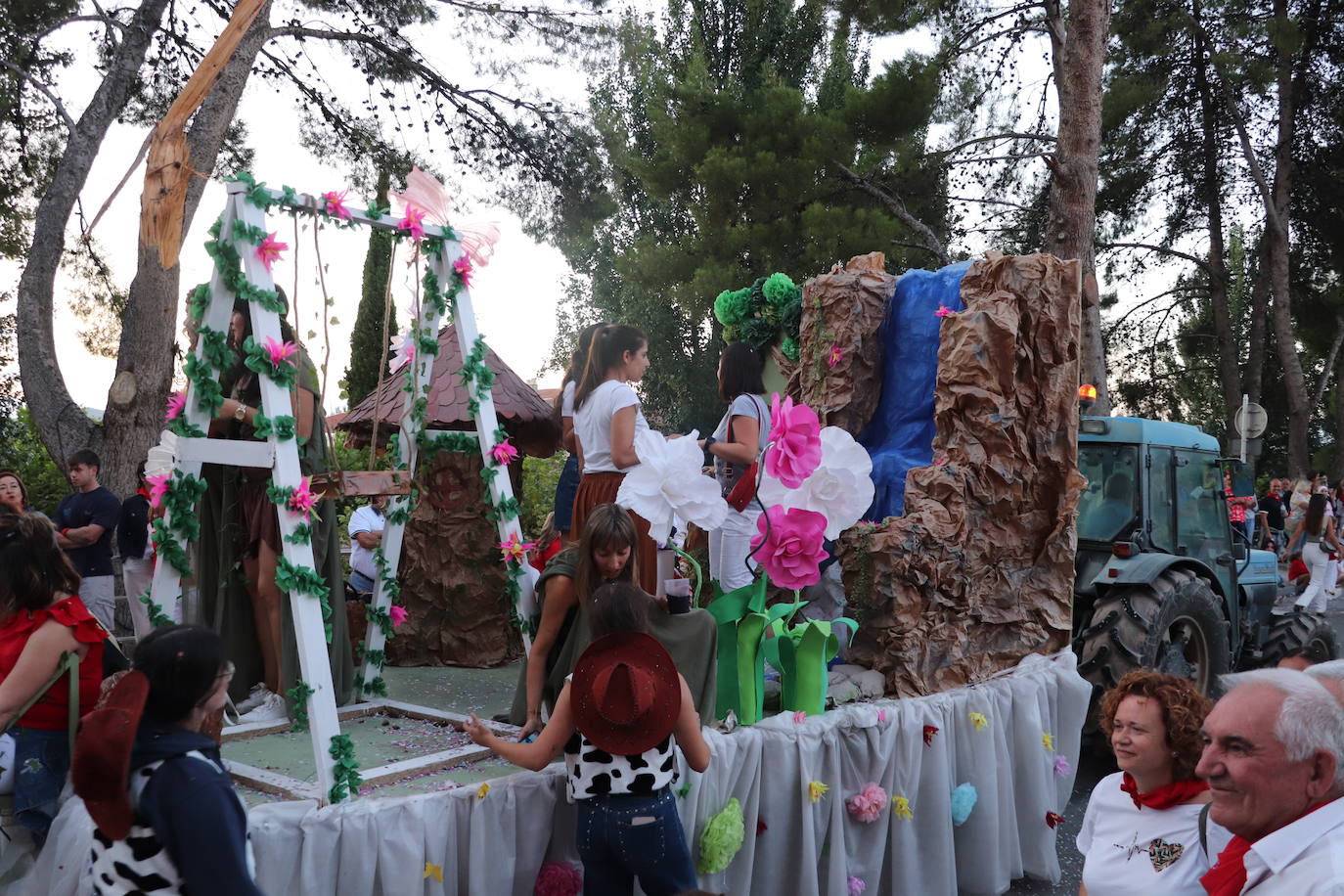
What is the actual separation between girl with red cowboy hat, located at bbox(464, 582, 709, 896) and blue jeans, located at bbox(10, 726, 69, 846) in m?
1.06

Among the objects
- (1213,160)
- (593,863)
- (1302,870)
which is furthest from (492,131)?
(1213,160)

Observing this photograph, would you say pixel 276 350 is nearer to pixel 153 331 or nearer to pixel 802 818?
pixel 802 818

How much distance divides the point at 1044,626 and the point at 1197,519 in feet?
5.77

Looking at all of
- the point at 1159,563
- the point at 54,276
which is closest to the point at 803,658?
the point at 1159,563

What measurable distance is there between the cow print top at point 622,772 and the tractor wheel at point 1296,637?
15.8ft

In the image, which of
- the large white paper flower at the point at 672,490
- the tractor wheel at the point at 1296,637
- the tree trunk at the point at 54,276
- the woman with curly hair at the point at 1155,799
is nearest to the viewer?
the woman with curly hair at the point at 1155,799

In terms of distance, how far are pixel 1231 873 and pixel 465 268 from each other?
2880 mm

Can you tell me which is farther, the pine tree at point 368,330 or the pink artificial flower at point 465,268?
the pine tree at point 368,330

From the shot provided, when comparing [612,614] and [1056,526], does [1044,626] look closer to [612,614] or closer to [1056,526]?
[1056,526]

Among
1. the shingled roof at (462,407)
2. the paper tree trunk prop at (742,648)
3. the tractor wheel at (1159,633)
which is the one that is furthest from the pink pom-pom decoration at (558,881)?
the tractor wheel at (1159,633)

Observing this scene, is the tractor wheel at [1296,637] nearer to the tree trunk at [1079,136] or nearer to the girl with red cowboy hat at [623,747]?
the tree trunk at [1079,136]

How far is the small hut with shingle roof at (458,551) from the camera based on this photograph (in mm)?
4781

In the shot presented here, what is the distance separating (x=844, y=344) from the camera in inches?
191

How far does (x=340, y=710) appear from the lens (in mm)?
3775
